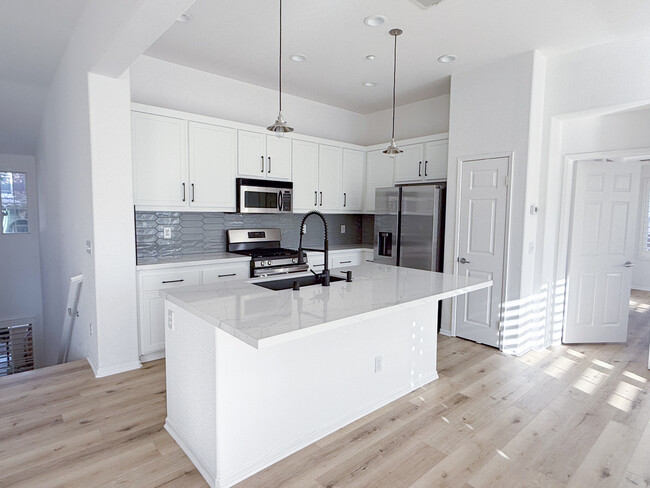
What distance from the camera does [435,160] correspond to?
14.5 feet

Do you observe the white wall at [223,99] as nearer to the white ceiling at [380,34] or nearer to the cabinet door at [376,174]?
the white ceiling at [380,34]

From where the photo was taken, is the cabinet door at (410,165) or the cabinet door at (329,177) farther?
→ the cabinet door at (329,177)

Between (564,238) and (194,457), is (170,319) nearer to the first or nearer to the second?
(194,457)

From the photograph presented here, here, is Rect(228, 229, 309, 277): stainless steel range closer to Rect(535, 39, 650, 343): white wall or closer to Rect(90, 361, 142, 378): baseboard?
Rect(90, 361, 142, 378): baseboard

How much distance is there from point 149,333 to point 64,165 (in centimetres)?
204

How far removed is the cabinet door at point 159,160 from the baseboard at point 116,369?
1429mm

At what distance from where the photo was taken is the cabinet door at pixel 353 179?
5125 millimetres

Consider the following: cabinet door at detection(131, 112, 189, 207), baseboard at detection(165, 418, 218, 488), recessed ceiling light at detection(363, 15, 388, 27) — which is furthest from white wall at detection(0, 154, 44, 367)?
recessed ceiling light at detection(363, 15, 388, 27)

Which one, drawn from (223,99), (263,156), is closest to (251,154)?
A: (263,156)

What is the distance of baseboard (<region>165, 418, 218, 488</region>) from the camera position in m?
1.87

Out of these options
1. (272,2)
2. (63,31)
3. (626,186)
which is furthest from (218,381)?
(626,186)

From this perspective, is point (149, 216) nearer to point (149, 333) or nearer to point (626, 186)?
point (149, 333)

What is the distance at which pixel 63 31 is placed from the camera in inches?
122

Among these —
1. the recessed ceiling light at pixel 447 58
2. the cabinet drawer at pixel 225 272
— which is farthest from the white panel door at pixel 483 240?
the cabinet drawer at pixel 225 272
